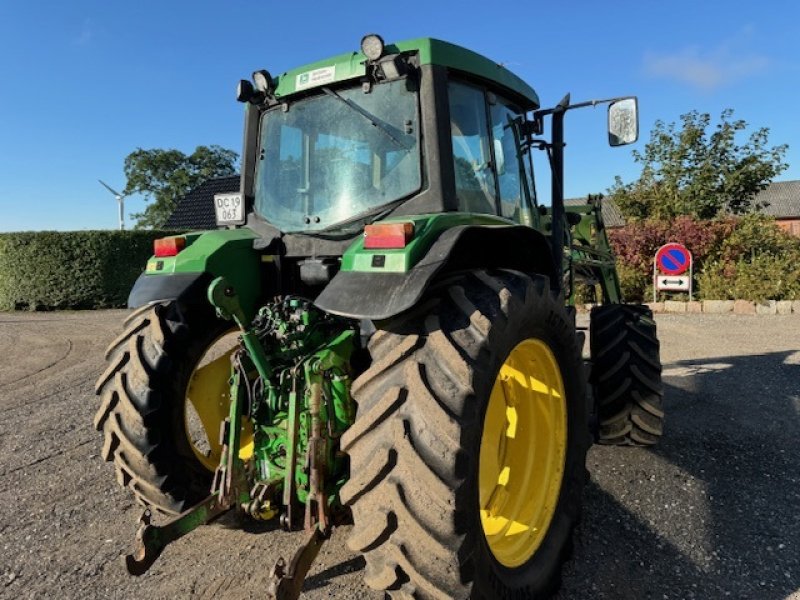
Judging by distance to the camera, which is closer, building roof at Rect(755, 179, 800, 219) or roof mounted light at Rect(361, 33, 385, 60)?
roof mounted light at Rect(361, 33, 385, 60)

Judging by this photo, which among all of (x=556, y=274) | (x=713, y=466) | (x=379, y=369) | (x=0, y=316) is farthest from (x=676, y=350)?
(x=0, y=316)

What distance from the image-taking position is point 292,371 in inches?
94.1

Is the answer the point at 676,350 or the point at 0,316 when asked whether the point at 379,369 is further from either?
the point at 0,316

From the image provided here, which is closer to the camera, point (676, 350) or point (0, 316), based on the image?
point (676, 350)

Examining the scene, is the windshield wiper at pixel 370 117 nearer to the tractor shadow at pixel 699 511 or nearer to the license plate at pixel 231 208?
the license plate at pixel 231 208

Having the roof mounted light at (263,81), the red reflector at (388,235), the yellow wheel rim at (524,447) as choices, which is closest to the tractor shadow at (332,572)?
the yellow wheel rim at (524,447)

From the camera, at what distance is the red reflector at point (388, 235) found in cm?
211

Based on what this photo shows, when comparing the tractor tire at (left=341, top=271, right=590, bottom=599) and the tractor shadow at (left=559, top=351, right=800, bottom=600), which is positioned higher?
the tractor tire at (left=341, top=271, right=590, bottom=599)

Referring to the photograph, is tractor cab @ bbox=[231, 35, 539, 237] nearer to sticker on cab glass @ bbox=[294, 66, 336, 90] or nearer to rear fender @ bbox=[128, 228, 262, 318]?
sticker on cab glass @ bbox=[294, 66, 336, 90]

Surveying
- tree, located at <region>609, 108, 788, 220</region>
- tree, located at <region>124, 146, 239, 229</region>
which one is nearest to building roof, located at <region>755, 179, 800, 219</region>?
tree, located at <region>609, 108, 788, 220</region>

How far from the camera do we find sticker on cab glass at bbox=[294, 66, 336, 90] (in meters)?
2.90

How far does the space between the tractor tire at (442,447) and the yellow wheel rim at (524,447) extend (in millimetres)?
54

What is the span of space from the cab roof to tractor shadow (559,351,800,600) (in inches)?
94.1

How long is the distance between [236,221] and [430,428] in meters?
1.94
